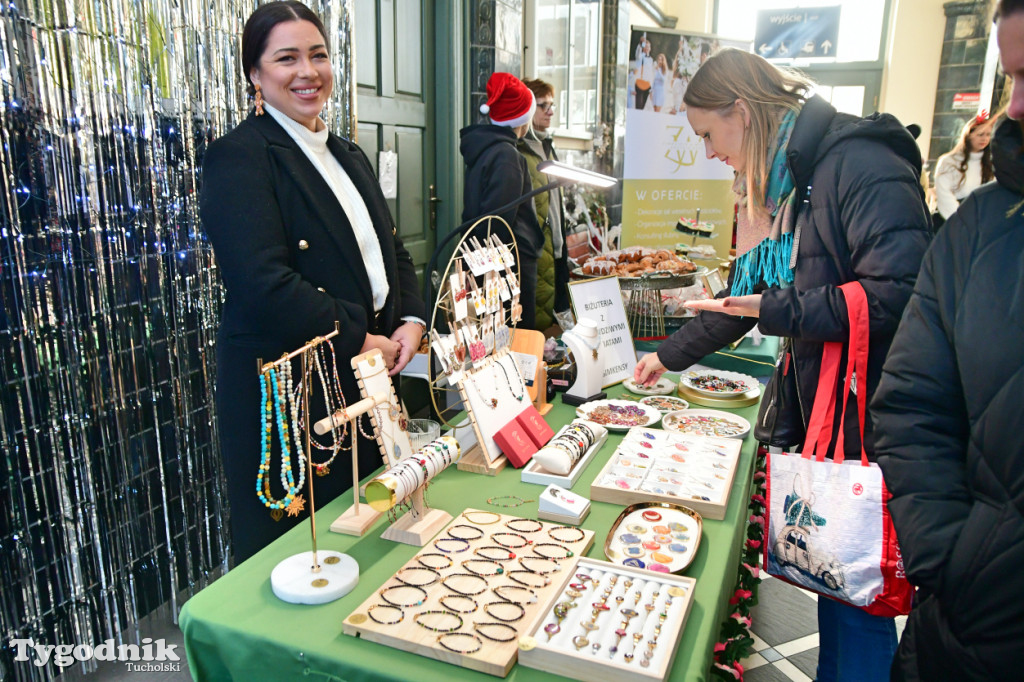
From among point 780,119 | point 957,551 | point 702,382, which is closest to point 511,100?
point 702,382

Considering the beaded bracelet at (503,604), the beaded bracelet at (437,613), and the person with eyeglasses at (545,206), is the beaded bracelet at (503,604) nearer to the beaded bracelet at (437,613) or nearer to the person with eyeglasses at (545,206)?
the beaded bracelet at (437,613)

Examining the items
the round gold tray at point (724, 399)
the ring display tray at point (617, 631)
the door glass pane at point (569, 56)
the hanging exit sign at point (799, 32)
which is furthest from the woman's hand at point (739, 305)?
the hanging exit sign at point (799, 32)

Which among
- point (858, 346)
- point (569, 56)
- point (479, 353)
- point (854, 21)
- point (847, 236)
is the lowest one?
point (479, 353)

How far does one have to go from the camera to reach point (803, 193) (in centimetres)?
152

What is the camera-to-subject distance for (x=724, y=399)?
2.16 m

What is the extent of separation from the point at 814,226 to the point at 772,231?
142mm

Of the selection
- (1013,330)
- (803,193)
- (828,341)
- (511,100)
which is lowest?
(828,341)

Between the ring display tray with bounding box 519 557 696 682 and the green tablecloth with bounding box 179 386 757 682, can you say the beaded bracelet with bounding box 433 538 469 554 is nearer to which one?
the green tablecloth with bounding box 179 386 757 682

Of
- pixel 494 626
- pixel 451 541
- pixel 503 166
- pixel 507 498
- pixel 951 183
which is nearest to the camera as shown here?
pixel 494 626

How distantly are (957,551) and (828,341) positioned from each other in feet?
1.91

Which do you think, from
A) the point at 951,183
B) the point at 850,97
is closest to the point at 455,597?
the point at 951,183

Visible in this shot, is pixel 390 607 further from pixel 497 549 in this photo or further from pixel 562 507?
pixel 562 507

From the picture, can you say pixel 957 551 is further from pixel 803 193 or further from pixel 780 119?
pixel 780 119

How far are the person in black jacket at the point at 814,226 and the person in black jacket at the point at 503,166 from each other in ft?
5.40
